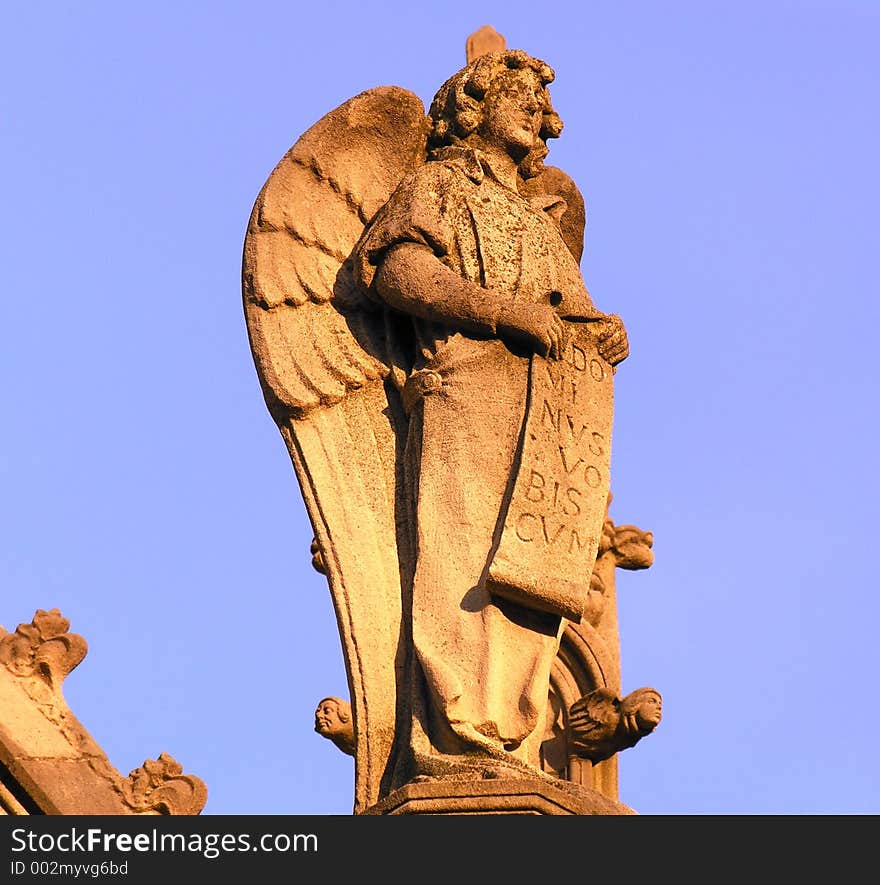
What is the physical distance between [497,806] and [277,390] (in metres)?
2.22

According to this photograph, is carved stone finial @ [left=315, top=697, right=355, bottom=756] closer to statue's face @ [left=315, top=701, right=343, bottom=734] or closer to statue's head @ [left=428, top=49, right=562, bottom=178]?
statue's face @ [left=315, top=701, right=343, bottom=734]

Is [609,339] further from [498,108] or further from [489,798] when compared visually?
[489,798]

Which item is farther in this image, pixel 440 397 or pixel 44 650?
pixel 44 650

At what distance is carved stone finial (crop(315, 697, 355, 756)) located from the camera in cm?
1612

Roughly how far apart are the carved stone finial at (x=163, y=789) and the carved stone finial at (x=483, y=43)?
11.1 ft

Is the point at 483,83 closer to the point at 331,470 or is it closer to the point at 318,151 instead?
the point at 318,151

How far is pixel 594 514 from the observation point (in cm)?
1602

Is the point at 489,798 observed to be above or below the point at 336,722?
below

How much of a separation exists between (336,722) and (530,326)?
5.95 feet

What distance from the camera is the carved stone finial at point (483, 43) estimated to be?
17.3m

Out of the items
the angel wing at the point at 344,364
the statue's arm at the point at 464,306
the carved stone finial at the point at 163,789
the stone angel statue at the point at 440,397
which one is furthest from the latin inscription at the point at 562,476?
the carved stone finial at the point at 163,789

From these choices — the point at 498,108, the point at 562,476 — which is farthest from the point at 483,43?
the point at 562,476

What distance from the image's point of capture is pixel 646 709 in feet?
54.2

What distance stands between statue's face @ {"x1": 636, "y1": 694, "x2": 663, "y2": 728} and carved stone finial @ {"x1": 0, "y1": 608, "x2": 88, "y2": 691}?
2539mm
